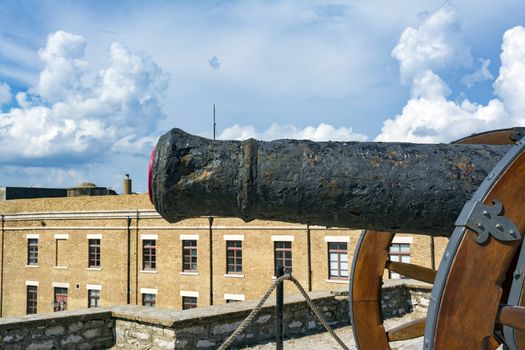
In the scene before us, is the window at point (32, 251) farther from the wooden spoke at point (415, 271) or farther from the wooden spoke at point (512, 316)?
the wooden spoke at point (512, 316)

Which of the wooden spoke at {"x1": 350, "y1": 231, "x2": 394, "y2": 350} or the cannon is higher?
the cannon

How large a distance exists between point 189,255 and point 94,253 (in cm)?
622

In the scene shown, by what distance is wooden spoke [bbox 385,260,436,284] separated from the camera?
13.2 ft

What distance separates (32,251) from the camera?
31750 millimetres

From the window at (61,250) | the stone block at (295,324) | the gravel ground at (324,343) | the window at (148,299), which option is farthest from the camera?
the window at (61,250)

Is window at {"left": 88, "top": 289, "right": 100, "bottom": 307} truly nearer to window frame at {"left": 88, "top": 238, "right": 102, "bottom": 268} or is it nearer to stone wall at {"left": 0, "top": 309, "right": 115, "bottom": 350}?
window frame at {"left": 88, "top": 238, "right": 102, "bottom": 268}

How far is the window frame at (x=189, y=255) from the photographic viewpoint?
2607 centimetres

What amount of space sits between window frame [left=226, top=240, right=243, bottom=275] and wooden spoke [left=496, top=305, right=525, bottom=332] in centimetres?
2270

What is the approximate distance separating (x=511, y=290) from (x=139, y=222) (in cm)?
2615

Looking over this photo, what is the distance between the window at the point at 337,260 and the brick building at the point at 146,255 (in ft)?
0.13

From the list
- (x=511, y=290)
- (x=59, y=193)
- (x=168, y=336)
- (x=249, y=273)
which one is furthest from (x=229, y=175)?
(x=59, y=193)

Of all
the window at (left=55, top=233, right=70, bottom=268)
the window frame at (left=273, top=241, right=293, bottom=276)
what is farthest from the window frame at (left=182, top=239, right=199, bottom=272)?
the window at (left=55, top=233, right=70, bottom=268)

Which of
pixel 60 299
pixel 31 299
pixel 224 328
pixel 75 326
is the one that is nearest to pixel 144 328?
pixel 75 326

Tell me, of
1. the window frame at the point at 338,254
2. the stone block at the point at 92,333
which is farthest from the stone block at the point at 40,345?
the window frame at the point at 338,254
